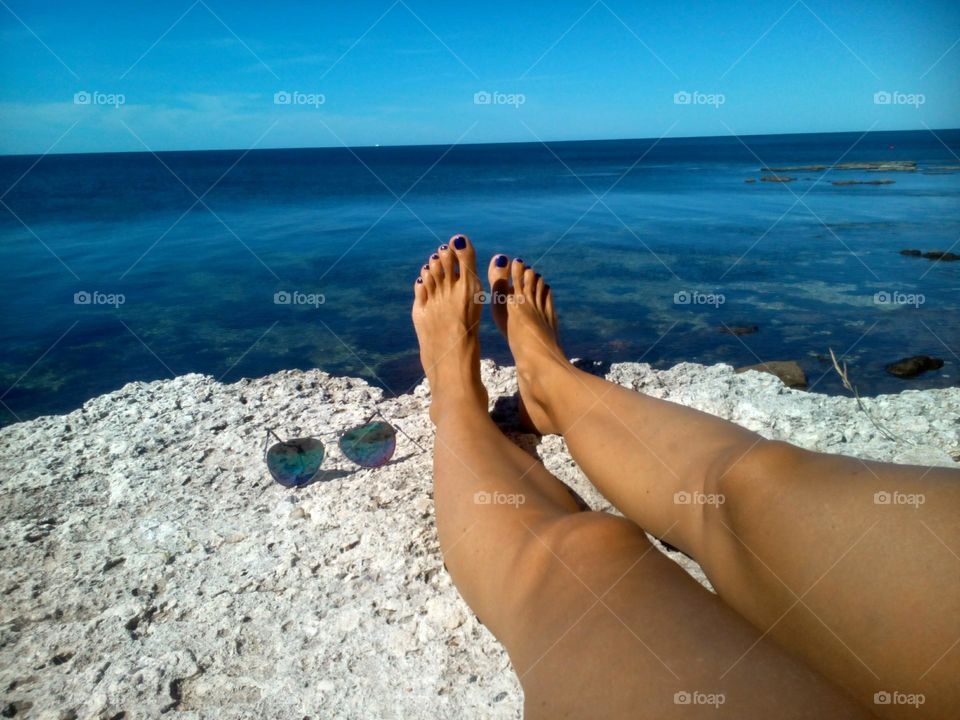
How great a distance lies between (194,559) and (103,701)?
0.42 m

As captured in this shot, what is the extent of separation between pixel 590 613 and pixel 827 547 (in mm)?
390

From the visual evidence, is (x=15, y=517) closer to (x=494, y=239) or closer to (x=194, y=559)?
(x=194, y=559)

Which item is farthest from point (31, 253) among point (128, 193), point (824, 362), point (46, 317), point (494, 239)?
point (128, 193)

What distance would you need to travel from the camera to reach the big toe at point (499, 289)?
107 inches

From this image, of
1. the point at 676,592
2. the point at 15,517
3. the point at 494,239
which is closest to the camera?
the point at 676,592

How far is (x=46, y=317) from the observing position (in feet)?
23.4

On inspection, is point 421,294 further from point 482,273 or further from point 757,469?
point 482,273

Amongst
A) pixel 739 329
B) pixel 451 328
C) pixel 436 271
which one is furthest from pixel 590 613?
pixel 739 329

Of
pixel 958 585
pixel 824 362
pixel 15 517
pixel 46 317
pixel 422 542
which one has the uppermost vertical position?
pixel 46 317

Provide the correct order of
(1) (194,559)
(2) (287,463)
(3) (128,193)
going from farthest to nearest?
(3) (128,193), (2) (287,463), (1) (194,559)

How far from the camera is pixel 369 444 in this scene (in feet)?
6.71

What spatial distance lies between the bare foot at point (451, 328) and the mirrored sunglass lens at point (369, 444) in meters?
0.18

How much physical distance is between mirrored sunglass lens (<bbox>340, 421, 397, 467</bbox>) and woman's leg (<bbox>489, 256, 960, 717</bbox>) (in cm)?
90

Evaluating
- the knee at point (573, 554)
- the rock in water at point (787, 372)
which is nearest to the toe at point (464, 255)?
the knee at point (573, 554)
